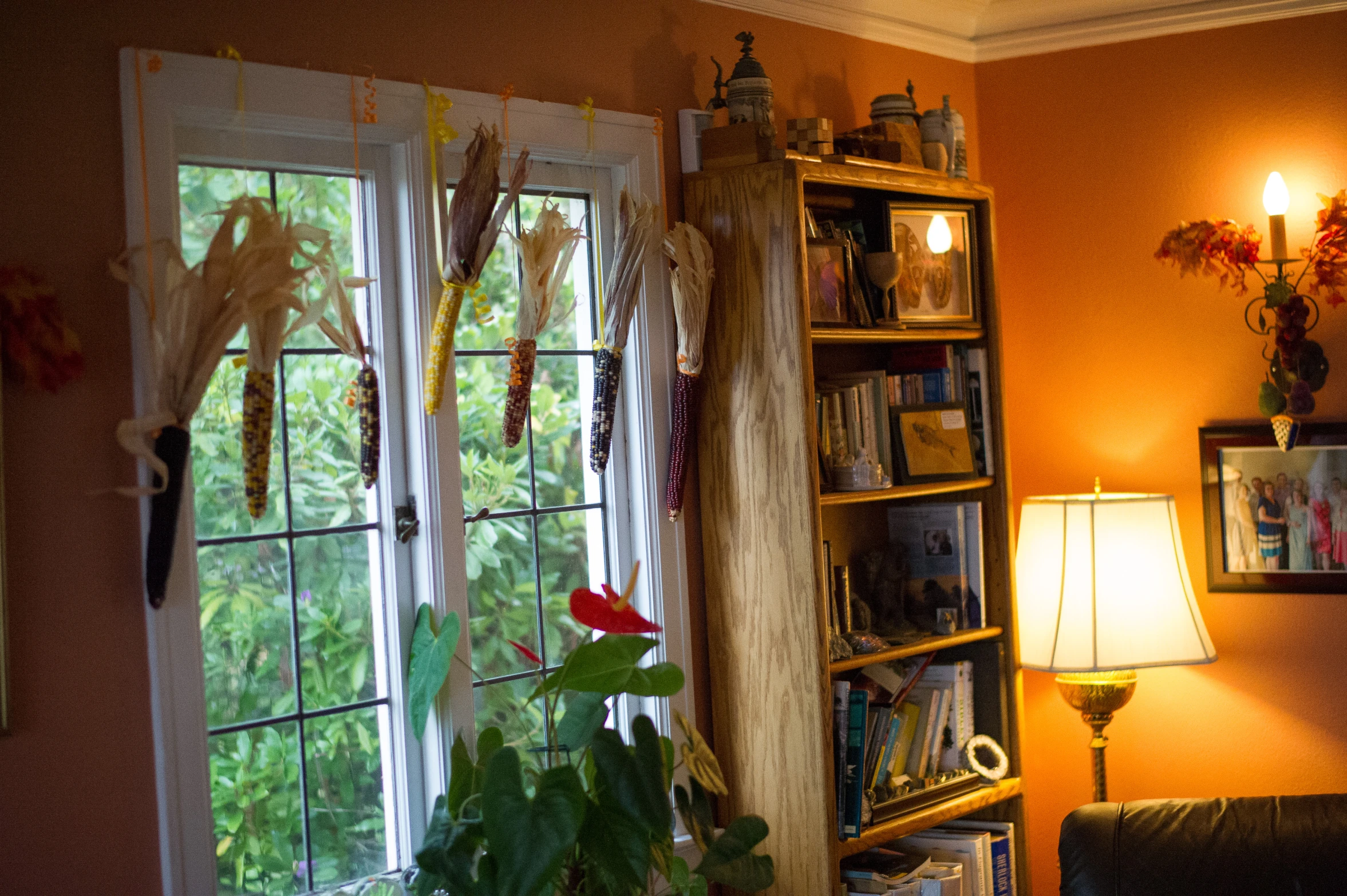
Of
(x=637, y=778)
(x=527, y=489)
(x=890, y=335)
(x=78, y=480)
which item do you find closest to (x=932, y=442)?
(x=890, y=335)

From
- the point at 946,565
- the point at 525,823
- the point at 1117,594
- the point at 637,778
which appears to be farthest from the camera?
the point at 946,565

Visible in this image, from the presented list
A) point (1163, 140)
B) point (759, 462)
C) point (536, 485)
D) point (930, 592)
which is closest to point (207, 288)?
point (536, 485)

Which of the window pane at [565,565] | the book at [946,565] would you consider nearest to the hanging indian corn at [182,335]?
the window pane at [565,565]

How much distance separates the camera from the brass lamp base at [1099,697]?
3.09 metres

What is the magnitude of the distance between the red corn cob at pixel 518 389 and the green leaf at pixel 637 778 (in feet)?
2.09

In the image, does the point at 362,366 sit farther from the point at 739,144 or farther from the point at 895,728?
the point at 895,728

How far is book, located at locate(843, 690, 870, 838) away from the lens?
2.64m

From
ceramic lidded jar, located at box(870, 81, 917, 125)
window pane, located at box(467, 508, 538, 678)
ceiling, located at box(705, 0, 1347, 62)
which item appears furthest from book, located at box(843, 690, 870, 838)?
ceiling, located at box(705, 0, 1347, 62)

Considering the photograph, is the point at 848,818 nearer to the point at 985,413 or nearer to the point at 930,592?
the point at 930,592

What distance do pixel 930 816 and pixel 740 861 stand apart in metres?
0.78

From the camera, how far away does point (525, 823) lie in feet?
6.21

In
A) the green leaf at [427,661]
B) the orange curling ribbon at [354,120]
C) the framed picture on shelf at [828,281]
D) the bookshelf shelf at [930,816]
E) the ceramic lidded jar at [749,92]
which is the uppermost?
the ceramic lidded jar at [749,92]

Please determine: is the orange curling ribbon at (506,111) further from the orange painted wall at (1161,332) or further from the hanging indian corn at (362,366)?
the orange painted wall at (1161,332)

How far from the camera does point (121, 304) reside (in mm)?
1957
